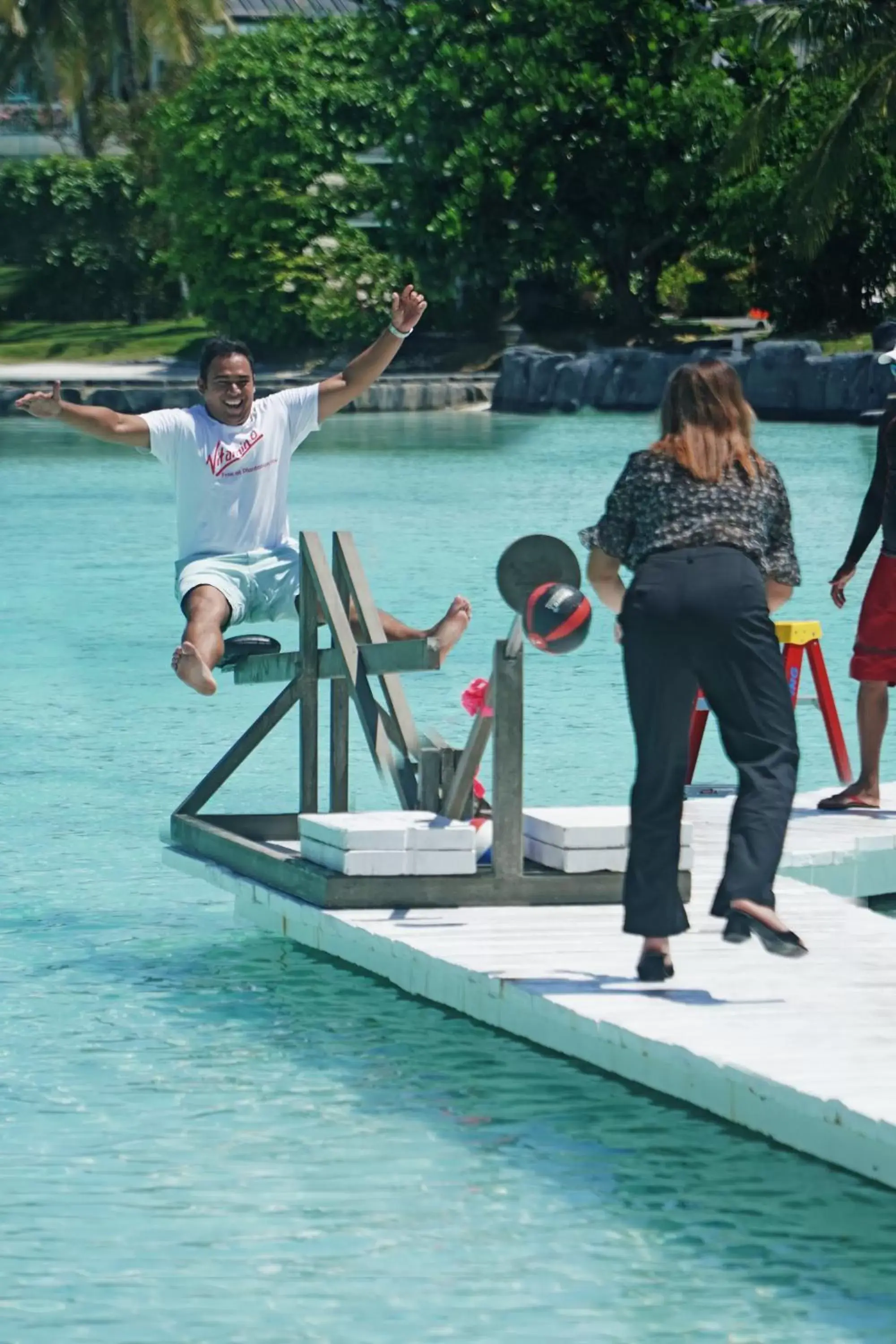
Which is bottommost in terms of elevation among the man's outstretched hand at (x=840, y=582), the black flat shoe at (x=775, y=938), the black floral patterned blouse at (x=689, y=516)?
the black flat shoe at (x=775, y=938)

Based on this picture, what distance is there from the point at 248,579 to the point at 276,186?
47690mm

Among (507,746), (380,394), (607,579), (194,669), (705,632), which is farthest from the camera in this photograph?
(380,394)

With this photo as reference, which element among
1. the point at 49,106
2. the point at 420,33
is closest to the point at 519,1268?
the point at 420,33

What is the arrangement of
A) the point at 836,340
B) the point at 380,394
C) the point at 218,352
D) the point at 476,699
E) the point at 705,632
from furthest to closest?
the point at 836,340 → the point at 380,394 → the point at 218,352 → the point at 476,699 → the point at 705,632

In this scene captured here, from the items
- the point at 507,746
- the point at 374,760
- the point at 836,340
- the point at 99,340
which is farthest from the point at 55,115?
the point at 507,746

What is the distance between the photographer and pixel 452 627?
7.87m

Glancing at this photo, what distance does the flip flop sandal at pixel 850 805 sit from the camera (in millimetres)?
9688

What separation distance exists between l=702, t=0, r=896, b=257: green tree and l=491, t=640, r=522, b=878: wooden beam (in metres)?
39.9

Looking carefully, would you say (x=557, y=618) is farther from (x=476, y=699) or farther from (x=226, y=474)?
(x=226, y=474)

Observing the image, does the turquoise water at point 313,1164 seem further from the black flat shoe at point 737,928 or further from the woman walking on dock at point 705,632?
the woman walking on dock at point 705,632

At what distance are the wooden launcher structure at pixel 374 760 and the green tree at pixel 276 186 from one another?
147 feet

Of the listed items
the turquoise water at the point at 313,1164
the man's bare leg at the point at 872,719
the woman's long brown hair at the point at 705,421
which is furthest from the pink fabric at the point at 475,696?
the woman's long brown hair at the point at 705,421

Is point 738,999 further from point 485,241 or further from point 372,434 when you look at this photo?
point 485,241

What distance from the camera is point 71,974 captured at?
8391 mm
